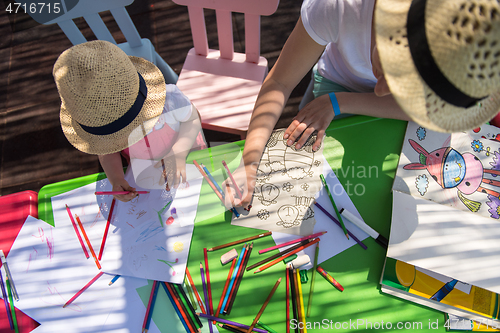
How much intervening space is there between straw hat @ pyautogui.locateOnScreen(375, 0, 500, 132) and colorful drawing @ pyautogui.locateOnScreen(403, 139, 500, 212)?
49 cm

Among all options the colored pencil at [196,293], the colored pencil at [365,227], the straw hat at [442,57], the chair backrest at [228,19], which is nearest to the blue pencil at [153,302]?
the colored pencil at [196,293]

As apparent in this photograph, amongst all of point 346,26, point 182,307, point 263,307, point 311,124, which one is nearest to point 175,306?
point 182,307

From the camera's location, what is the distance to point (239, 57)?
1618mm

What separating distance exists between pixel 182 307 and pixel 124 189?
19.2 inches

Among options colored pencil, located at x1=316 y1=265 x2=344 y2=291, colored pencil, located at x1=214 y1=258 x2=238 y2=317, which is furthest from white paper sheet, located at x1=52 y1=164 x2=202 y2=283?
colored pencil, located at x1=316 y1=265 x2=344 y2=291

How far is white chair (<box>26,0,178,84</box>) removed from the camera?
51.2 inches

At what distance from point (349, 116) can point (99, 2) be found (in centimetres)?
124

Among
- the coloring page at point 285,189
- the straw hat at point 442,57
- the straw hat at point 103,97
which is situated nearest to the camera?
the straw hat at point 442,57

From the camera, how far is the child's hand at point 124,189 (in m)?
1.08

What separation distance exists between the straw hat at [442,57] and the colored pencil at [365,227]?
49 cm

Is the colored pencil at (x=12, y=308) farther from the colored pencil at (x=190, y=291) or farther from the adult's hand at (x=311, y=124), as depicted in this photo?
the adult's hand at (x=311, y=124)

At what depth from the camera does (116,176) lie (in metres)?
1.12

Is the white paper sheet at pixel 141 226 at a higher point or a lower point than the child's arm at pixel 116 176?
lower

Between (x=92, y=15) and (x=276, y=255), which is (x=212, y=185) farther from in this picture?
(x=92, y=15)
